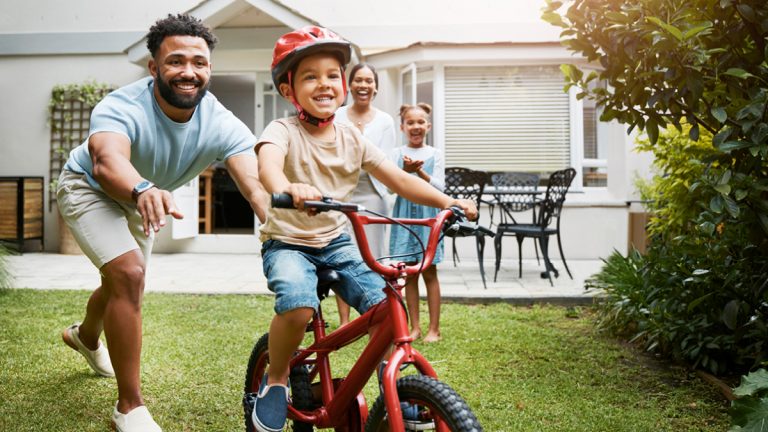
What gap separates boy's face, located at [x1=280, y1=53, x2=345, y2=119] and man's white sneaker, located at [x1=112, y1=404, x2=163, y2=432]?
4.65 ft

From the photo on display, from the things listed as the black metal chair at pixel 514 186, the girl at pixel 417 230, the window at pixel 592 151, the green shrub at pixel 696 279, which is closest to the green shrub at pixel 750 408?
the green shrub at pixel 696 279

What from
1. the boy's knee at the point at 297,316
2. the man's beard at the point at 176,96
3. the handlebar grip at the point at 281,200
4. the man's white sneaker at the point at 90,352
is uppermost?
the man's beard at the point at 176,96

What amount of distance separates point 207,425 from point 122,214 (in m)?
1.02

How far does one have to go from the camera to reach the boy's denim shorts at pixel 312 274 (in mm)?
2277

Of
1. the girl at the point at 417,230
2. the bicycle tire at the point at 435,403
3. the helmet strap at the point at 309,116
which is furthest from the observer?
the girl at the point at 417,230

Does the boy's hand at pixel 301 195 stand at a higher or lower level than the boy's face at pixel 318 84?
lower

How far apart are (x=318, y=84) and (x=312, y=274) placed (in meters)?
0.66

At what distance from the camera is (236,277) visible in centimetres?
756

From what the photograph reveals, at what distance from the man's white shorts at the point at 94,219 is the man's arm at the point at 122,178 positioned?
Result: 295 millimetres

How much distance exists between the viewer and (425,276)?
15.2 ft

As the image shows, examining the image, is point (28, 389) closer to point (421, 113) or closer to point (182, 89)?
point (182, 89)

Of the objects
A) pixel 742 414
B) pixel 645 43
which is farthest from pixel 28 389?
pixel 645 43

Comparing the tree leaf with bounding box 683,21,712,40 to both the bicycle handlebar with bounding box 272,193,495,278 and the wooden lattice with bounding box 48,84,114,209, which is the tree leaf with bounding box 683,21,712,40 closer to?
the bicycle handlebar with bounding box 272,193,495,278

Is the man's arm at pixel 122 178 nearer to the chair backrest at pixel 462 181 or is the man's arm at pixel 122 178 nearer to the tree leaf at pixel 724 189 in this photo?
the tree leaf at pixel 724 189
